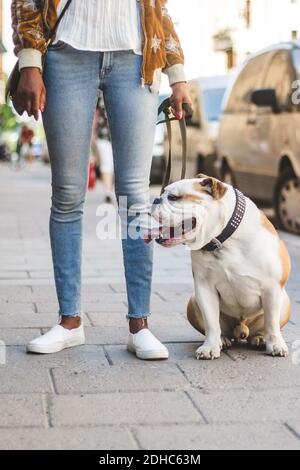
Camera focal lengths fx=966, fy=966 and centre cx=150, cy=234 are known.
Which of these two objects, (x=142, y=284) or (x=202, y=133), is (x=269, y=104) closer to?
(x=202, y=133)

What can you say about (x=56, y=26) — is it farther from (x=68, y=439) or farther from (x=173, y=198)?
(x=68, y=439)

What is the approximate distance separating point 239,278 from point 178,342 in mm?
589

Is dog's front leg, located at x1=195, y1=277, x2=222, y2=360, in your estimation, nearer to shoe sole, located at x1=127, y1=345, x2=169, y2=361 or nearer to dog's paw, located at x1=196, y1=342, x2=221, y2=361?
dog's paw, located at x1=196, y1=342, x2=221, y2=361

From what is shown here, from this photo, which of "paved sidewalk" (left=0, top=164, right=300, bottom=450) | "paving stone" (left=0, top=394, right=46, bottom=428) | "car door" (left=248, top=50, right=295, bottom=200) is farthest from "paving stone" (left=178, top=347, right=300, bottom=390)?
"car door" (left=248, top=50, right=295, bottom=200)

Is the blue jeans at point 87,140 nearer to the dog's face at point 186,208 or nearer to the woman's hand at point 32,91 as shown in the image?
the woman's hand at point 32,91

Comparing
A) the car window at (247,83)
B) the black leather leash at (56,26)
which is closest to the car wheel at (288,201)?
the car window at (247,83)

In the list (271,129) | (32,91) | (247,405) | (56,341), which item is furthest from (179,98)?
(271,129)

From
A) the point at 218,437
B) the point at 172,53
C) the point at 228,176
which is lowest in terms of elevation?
the point at 228,176

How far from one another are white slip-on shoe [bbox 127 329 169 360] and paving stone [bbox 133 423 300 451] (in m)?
0.99

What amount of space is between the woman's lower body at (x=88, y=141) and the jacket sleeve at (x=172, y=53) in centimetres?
15

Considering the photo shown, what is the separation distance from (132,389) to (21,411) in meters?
0.49

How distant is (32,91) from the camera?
3.95 m

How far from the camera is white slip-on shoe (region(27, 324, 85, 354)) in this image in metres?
4.18
